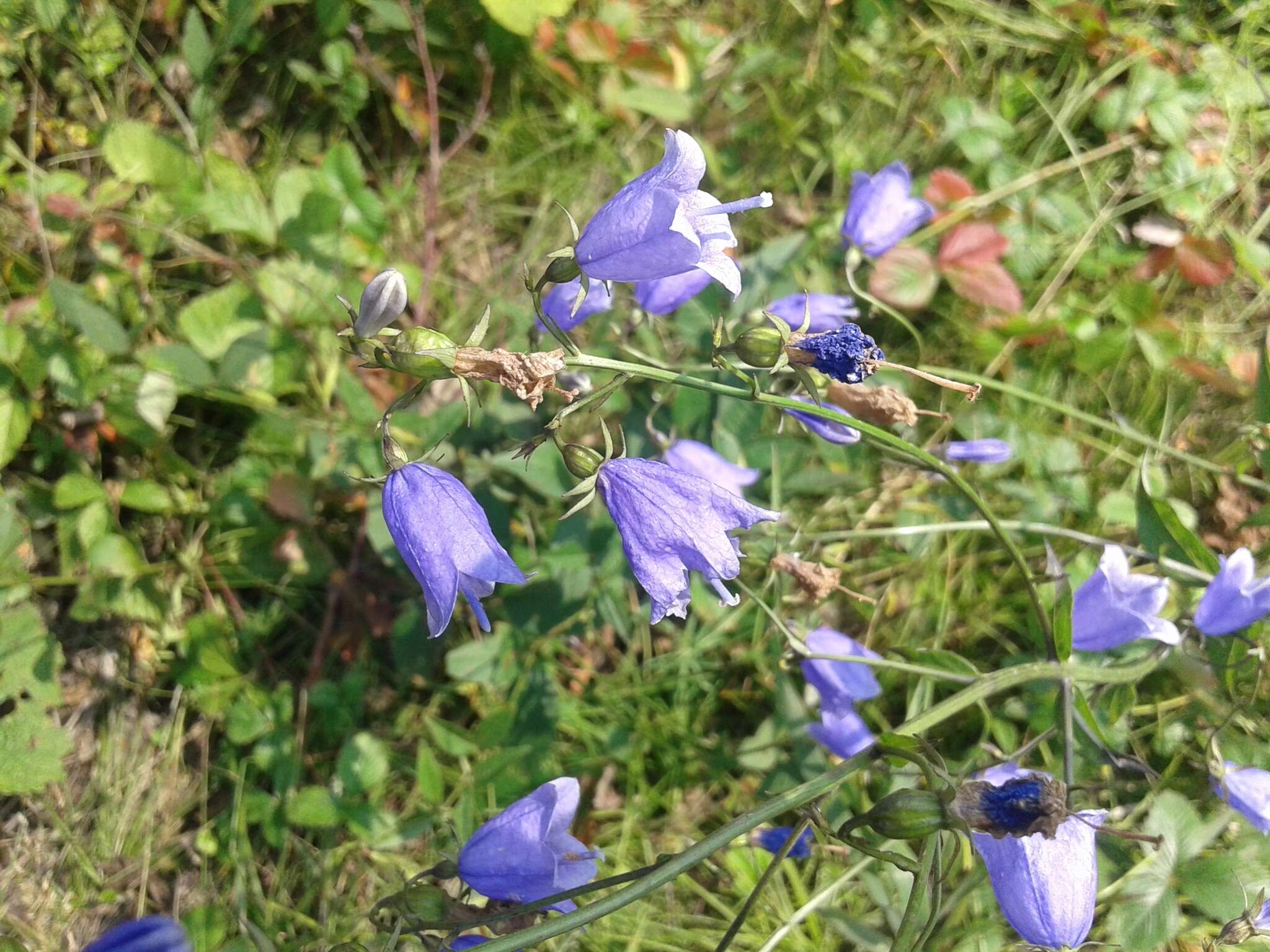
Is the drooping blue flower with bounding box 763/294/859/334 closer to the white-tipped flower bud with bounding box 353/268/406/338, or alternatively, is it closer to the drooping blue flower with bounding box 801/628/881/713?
the drooping blue flower with bounding box 801/628/881/713

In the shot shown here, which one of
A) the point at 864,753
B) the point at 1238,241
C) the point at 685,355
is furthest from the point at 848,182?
the point at 864,753

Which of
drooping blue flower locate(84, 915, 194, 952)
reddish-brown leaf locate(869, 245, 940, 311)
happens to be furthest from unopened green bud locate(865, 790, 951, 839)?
reddish-brown leaf locate(869, 245, 940, 311)

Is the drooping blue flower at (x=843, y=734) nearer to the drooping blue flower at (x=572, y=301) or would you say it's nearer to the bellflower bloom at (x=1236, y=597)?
the bellflower bloom at (x=1236, y=597)

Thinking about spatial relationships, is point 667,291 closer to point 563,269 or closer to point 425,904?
point 563,269

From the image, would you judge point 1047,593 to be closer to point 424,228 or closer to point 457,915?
point 457,915

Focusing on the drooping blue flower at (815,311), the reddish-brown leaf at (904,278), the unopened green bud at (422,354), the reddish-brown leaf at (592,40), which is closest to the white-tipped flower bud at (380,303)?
the unopened green bud at (422,354)

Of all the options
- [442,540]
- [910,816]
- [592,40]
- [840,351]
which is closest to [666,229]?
[840,351]

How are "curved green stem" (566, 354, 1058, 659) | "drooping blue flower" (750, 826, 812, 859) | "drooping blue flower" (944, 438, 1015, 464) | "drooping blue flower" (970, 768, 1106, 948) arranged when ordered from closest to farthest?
"curved green stem" (566, 354, 1058, 659), "drooping blue flower" (970, 768, 1106, 948), "drooping blue flower" (944, 438, 1015, 464), "drooping blue flower" (750, 826, 812, 859)

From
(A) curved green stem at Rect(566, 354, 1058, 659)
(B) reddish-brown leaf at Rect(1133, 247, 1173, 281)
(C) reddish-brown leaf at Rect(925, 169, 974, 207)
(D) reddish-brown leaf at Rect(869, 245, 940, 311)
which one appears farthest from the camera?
(B) reddish-brown leaf at Rect(1133, 247, 1173, 281)
